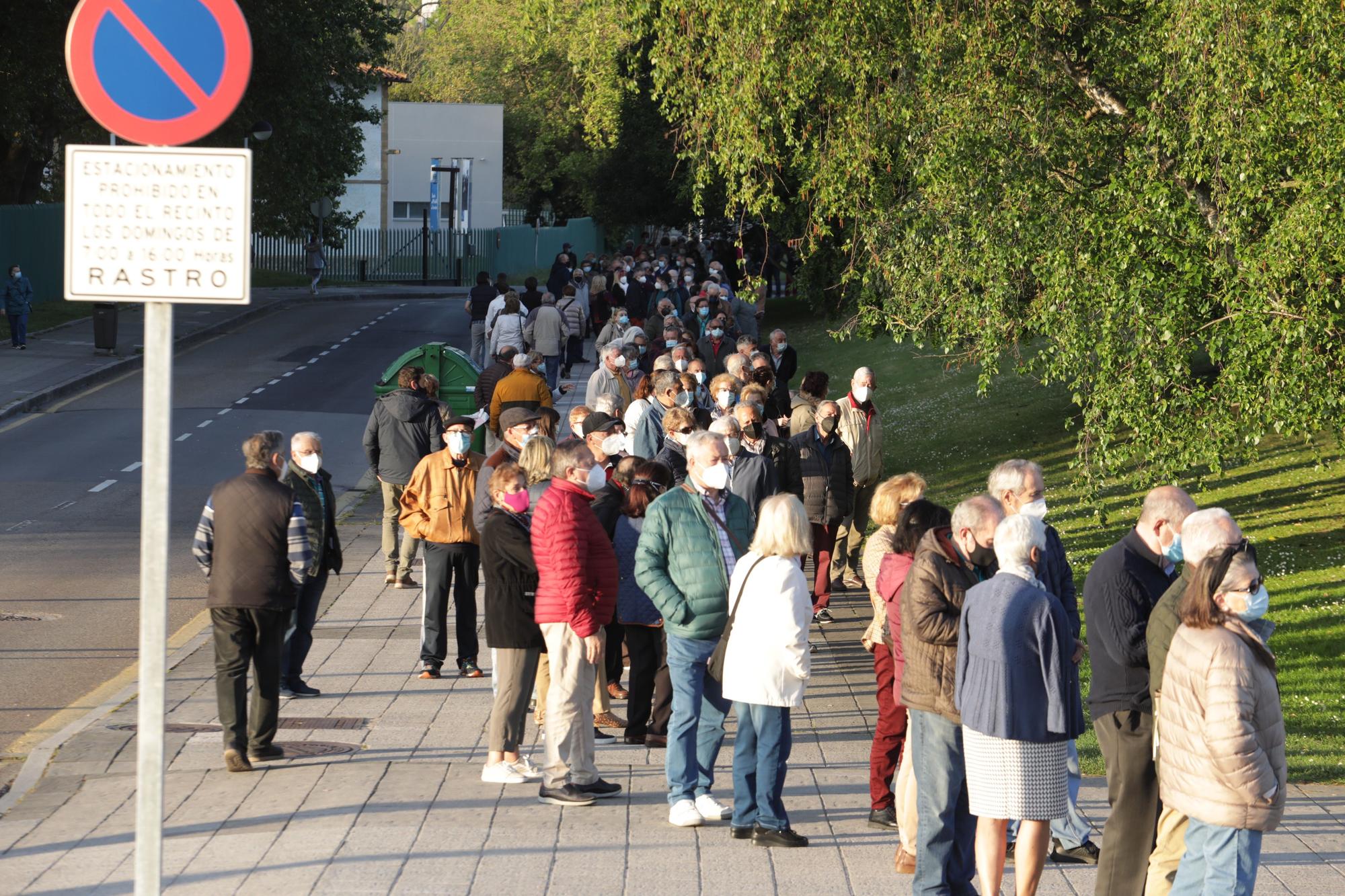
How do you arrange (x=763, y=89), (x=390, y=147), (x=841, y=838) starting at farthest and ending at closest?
(x=390, y=147) < (x=763, y=89) < (x=841, y=838)

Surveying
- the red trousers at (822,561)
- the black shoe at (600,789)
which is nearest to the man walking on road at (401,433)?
the red trousers at (822,561)

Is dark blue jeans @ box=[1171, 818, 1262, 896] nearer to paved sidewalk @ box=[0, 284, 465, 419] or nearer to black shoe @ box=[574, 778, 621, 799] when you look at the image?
black shoe @ box=[574, 778, 621, 799]

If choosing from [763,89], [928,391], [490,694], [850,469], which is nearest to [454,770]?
[490,694]

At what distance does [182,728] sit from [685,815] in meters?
3.58

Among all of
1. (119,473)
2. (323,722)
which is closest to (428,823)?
(323,722)

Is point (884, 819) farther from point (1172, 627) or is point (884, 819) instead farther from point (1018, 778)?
point (1172, 627)

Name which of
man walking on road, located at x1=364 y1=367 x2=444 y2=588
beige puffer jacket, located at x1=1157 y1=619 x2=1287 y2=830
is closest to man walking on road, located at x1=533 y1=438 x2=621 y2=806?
beige puffer jacket, located at x1=1157 y1=619 x2=1287 y2=830

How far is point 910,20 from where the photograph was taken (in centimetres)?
1370

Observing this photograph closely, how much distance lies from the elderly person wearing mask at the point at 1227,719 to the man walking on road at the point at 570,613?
3.22 meters

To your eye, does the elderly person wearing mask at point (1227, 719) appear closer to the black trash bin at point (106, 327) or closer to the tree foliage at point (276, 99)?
the black trash bin at point (106, 327)

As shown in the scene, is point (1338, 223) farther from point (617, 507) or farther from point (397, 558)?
point (397, 558)

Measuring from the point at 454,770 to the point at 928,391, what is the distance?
78.2 ft

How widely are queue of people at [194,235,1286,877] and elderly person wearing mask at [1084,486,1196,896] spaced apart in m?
0.01

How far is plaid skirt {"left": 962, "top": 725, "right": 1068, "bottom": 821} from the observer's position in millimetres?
6301
